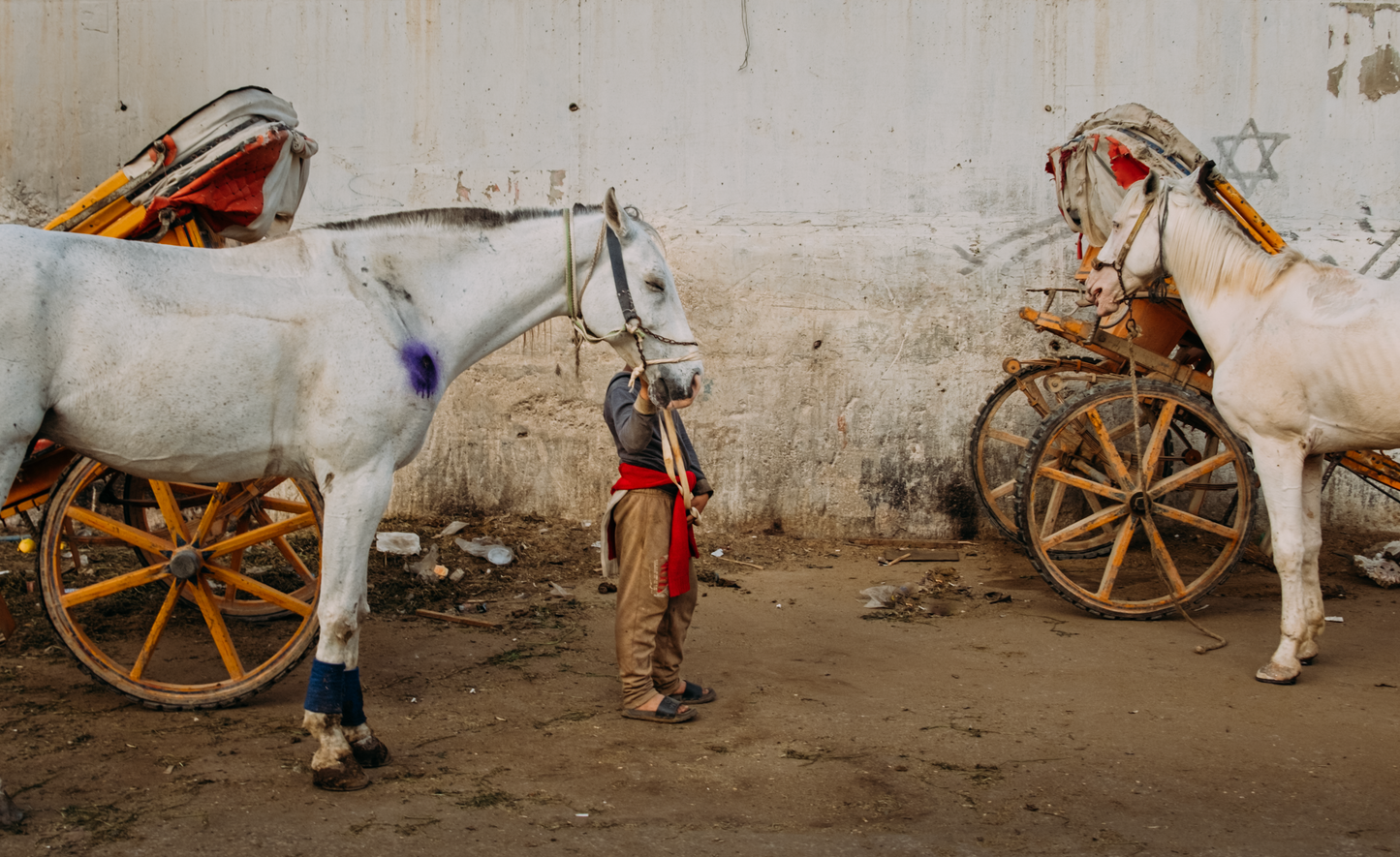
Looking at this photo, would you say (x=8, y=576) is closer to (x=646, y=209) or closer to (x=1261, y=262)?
(x=646, y=209)

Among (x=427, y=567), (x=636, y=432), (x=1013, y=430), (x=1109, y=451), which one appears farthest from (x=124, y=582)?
(x=1013, y=430)

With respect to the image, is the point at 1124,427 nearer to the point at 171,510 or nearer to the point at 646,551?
the point at 646,551

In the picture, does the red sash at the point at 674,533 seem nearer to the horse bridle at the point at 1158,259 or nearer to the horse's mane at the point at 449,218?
the horse's mane at the point at 449,218

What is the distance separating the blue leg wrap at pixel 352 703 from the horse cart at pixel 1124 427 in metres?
3.25

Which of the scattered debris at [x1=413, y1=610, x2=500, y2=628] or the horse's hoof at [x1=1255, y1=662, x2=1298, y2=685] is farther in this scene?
the scattered debris at [x1=413, y1=610, x2=500, y2=628]

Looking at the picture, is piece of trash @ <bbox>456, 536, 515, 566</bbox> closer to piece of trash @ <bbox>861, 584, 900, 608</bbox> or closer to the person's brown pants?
piece of trash @ <bbox>861, 584, 900, 608</bbox>

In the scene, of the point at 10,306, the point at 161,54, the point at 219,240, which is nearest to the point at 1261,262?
the point at 219,240

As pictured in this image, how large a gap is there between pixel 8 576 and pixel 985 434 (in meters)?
5.36

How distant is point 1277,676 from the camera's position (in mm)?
4551

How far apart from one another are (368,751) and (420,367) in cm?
122

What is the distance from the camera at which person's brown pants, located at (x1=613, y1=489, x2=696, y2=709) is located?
4.05 meters

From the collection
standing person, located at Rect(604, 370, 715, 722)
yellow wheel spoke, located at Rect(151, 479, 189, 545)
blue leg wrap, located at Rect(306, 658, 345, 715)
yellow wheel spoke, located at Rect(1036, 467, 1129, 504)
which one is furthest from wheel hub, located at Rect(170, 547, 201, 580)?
yellow wheel spoke, located at Rect(1036, 467, 1129, 504)

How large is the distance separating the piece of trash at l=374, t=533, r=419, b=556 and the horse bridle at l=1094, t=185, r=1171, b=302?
3.89m

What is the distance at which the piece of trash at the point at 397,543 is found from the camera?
6.20 meters
